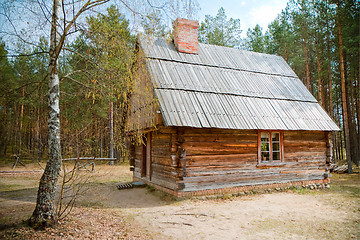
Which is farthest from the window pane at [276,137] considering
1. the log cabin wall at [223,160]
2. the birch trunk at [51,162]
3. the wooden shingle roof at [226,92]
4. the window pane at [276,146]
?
the birch trunk at [51,162]

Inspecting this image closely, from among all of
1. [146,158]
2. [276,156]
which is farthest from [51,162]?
[276,156]

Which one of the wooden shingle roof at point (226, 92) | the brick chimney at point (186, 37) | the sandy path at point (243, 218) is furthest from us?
the brick chimney at point (186, 37)

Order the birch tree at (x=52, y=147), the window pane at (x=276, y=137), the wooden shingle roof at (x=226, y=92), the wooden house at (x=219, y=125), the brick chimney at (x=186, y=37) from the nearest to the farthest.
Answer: the birch tree at (x=52, y=147) < the wooden house at (x=219, y=125) < the wooden shingle roof at (x=226, y=92) < the window pane at (x=276, y=137) < the brick chimney at (x=186, y=37)

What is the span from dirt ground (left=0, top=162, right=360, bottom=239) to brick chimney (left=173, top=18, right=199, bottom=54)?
6716 mm

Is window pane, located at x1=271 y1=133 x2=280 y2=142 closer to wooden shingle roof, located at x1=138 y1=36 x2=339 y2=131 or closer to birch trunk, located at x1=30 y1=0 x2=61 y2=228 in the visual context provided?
wooden shingle roof, located at x1=138 y1=36 x2=339 y2=131

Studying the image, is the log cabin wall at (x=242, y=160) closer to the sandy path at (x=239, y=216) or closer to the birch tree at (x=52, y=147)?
the sandy path at (x=239, y=216)

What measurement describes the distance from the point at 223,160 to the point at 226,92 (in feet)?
9.68

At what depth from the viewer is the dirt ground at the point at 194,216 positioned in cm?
543

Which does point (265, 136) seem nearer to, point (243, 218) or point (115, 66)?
point (243, 218)

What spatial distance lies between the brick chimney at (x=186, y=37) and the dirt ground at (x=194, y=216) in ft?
22.0

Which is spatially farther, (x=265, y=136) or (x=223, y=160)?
(x=265, y=136)

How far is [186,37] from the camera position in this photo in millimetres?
12266

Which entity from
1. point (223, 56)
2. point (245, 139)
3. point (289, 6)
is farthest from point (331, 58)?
point (245, 139)

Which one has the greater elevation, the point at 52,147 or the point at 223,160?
the point at 52,147
